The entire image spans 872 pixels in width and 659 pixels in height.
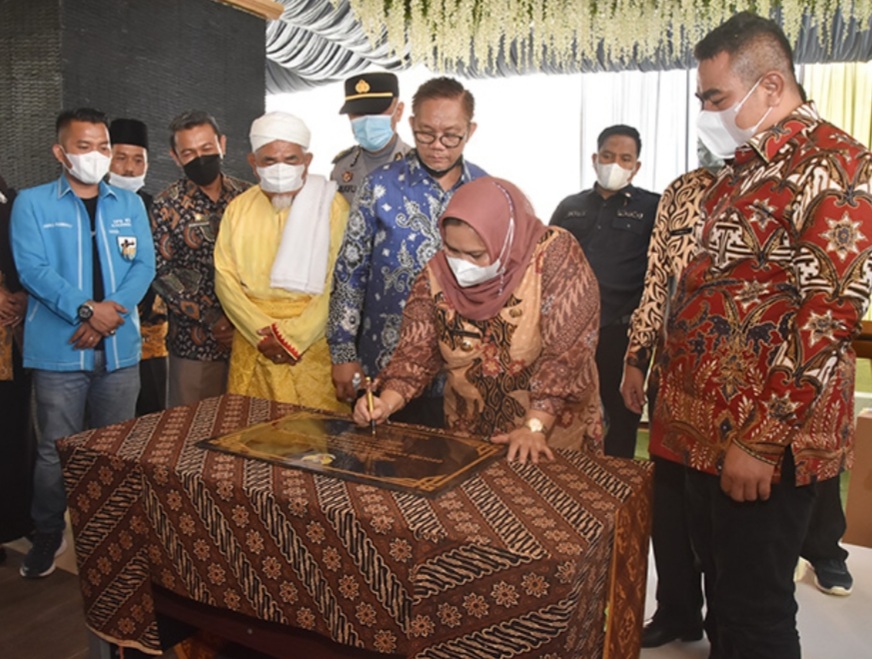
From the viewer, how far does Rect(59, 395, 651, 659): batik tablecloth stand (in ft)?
3.91

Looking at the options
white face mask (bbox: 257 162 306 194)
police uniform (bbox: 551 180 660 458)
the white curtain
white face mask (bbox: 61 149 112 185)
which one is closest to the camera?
white face mask (bbox: 257 162 306 194)

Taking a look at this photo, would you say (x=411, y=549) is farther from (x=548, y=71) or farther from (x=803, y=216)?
(x=548, y=71)

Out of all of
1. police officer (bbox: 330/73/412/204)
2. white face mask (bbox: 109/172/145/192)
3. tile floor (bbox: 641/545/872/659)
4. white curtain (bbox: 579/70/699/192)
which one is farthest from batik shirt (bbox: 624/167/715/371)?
white curtain (bbox: 579/70/699/192)

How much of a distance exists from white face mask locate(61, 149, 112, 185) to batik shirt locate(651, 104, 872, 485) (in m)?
2.03

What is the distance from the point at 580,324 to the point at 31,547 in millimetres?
2173

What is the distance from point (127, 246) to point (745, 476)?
7.18ft

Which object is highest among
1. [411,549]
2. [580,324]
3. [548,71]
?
[548,71]

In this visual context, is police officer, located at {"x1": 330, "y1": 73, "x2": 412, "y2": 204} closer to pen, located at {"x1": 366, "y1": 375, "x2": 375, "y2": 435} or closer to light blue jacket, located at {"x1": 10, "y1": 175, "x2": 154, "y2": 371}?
light blue jacket, located at {"x1": 10, "y1": 175, "x2": 154, "y2": 371}

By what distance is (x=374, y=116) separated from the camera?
3.12m

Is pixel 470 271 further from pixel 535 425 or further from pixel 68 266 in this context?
pixel 68 266

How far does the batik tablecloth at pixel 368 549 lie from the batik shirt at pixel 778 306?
8.7 inches

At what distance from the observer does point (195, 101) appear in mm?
4434

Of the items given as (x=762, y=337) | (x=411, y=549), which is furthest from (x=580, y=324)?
(x=411, y=549)

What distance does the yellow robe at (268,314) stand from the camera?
248 centimetres
